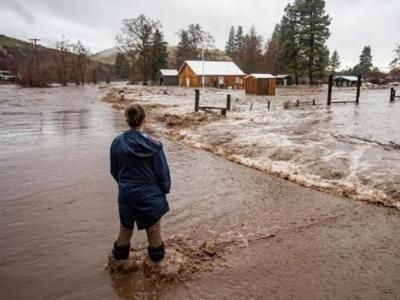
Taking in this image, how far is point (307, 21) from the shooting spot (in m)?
60.7

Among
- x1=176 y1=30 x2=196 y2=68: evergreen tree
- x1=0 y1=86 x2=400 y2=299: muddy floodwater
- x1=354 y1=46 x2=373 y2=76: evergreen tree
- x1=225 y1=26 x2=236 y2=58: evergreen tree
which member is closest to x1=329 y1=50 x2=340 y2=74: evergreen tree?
x1=354 y1=46 x2=373 y2=76: evergreen tree

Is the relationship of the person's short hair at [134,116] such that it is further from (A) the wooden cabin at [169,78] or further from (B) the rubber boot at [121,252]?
(A) the wooden cabin at [169,78]

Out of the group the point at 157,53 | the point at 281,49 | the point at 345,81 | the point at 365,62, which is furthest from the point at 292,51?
the point at 365,62

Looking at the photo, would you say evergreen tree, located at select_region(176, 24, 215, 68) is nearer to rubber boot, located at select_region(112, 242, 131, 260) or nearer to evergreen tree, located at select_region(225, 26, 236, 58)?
evergreen tree, located at select_region(225, 26, 236, 58)

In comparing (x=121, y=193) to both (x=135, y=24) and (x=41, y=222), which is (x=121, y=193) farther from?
(x=135, y=24)

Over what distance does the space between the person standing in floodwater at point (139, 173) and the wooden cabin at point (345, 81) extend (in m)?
85.4

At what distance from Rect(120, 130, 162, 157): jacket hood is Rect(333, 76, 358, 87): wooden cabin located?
85415 millimetres

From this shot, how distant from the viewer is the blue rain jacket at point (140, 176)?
12.4ft

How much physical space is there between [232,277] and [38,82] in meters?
77.5

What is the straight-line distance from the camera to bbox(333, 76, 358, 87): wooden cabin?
8219cm

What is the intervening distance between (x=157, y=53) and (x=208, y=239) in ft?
267

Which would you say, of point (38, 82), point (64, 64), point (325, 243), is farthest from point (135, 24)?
point (325, 243)

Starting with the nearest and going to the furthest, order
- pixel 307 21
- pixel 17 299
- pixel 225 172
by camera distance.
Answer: pixel 17 299
pixel 225 172
pixel 307 21

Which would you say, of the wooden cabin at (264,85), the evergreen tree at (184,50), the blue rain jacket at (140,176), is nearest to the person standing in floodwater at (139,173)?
the blue rain jacket at (140,176)
